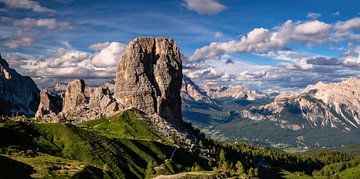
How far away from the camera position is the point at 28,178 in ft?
545

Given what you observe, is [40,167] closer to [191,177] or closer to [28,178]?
[28,178]

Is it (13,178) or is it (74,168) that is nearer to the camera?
(13,178)

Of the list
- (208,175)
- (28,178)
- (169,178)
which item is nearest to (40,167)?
(28,178)

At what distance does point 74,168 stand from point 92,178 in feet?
29.2

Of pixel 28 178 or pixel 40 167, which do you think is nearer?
pixel 28 178

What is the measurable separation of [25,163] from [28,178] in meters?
24.3

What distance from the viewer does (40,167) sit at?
610 feet

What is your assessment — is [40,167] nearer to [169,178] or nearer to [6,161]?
[6,161]

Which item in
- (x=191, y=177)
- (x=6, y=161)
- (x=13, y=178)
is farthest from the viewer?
(x=191, y=177)

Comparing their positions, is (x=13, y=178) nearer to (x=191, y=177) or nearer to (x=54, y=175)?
(x=54, y=175)

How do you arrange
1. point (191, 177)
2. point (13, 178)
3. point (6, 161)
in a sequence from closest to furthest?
point (13, 178) → point (6, 161) → point (191, 177)

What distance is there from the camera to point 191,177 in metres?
196

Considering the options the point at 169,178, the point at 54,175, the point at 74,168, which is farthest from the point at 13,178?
the point at 169,178

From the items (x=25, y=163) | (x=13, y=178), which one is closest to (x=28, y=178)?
(x=13, y=178)
